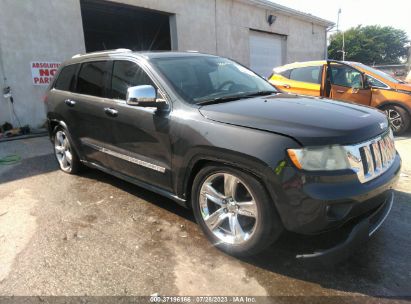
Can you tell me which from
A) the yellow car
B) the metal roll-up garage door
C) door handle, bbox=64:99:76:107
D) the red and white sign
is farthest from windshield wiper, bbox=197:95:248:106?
the metal roll-up garage door

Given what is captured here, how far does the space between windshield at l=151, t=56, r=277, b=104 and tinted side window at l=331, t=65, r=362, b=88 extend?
4708 mm

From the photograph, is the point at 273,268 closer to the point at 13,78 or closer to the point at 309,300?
the point at 309,300

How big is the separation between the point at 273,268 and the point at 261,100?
4.96 feet

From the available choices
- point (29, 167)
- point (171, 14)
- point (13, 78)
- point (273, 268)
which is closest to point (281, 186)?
point (273, 268)

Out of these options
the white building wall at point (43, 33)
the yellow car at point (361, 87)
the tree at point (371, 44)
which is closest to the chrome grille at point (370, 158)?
the yellow car at point (361, 87)

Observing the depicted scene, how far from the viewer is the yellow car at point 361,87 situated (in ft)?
26.6

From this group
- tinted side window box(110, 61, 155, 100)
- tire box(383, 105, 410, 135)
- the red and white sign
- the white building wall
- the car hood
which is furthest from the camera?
the red and white sign

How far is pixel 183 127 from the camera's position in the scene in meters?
3.20

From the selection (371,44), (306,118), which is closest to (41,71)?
(306,118)

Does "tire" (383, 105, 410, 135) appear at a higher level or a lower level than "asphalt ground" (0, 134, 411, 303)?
higher

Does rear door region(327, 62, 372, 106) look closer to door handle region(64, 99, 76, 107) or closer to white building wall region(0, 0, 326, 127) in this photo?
door handle region(64, 99, 76, 107)

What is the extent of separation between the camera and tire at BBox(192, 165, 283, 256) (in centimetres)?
271

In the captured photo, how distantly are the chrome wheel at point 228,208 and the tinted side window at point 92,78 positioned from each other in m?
2.01

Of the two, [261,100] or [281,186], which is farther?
[261,100]
